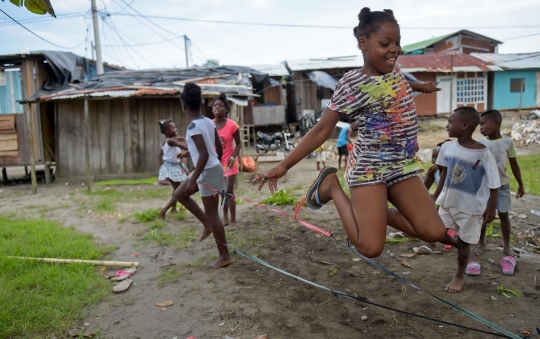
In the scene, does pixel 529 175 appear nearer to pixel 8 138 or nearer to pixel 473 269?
pixel 473 269

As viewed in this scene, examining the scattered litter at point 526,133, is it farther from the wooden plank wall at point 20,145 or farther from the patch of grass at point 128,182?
the wooden plank wall at point 20,145

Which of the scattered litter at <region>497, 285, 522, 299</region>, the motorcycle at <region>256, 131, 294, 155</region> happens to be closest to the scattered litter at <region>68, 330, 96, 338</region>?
the scattered litter at <region>497, 285, 522, 299</region>

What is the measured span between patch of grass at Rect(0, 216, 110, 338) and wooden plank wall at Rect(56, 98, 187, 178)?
6.11m

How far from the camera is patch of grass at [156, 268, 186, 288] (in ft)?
14.1

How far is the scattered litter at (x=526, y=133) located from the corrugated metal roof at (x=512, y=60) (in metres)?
5.60

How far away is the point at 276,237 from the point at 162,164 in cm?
258

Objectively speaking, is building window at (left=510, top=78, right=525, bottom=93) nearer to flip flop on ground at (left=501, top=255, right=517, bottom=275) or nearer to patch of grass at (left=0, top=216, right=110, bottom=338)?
flip flop on ground at (left=501, top=255, right=517, bottom=275)

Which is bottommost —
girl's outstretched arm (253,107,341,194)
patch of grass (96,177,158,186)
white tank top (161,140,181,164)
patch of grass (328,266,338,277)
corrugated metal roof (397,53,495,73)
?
patch of grass (96,177,158,186)

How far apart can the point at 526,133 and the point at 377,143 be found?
61.9ft

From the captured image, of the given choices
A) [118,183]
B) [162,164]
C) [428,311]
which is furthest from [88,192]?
[428,311]

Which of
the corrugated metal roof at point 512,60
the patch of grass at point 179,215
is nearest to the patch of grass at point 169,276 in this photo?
the patch of grass at point 179,215

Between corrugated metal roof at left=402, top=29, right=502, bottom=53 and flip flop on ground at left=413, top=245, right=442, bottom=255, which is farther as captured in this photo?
corrugated metal roof at left=402, top=29, right=502, bottom=53

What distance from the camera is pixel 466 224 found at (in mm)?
3855

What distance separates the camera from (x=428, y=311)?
11.3 ft
